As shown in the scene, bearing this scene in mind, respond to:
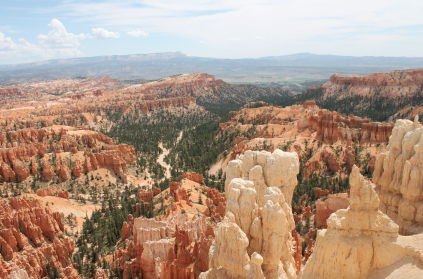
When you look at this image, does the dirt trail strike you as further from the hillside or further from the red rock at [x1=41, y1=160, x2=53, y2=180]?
the hillside

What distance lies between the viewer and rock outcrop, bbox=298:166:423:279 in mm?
10430

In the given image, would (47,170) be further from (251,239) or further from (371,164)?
(371,164)

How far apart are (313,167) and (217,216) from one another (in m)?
26.9

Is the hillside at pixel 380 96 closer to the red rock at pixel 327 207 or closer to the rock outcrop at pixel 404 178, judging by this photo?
the red rock at pixel 327 207

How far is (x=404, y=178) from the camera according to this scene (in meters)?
14.3

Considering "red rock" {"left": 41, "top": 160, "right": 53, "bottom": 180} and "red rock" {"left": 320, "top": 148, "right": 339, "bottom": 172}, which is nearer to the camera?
"red rock" {"left": 320, "top": 148, "right": 339, "bottom": 172}

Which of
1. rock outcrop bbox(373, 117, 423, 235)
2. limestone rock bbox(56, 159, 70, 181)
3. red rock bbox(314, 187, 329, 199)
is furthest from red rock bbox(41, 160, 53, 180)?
rock outcrop bbox(373, 117, 423, 235)

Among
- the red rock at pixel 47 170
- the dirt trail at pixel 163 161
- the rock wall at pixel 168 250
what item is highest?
the rock wall at pixel 168 250

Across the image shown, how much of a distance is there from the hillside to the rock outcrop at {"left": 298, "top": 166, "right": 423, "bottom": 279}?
96805 mm

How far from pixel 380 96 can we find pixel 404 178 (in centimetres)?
12668

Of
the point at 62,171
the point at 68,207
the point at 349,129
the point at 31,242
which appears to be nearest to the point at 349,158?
the point at 349,129

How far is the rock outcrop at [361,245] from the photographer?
1043 cm

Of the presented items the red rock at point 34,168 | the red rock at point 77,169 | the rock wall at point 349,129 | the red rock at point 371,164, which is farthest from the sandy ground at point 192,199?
the rock wall at point 349,129

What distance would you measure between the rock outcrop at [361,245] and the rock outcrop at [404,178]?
3980 millimetres
